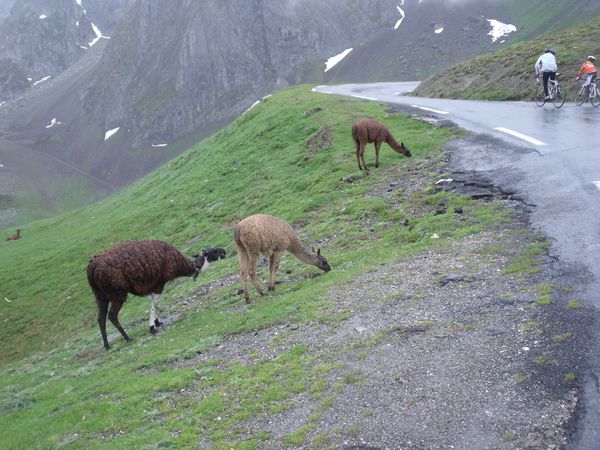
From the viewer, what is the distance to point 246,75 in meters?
180

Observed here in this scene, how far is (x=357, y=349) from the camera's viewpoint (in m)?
9.37

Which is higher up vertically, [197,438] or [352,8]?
[352,8]

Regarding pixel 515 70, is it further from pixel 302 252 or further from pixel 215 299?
pixel 215 299

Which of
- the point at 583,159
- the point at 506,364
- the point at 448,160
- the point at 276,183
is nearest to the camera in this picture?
the point at 506,364

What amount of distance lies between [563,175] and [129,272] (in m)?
13.0

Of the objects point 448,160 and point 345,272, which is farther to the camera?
point 448,160

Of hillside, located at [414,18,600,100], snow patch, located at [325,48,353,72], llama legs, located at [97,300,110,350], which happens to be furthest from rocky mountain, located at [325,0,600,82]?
llama legs, located at [97,300,110,350]

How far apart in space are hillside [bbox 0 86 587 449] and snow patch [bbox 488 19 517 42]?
429 ft

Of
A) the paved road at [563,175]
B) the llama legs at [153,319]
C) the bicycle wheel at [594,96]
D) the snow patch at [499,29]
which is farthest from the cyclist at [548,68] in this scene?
the snow patch at [499,29]

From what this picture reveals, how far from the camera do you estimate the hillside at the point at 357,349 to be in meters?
7.22

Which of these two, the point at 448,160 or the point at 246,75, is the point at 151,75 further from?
the point at 448,160

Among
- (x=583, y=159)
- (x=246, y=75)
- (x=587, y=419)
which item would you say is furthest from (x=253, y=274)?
(x=246, y=75)

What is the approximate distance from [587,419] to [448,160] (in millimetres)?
15160

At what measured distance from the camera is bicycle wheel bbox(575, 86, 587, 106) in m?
28.4
